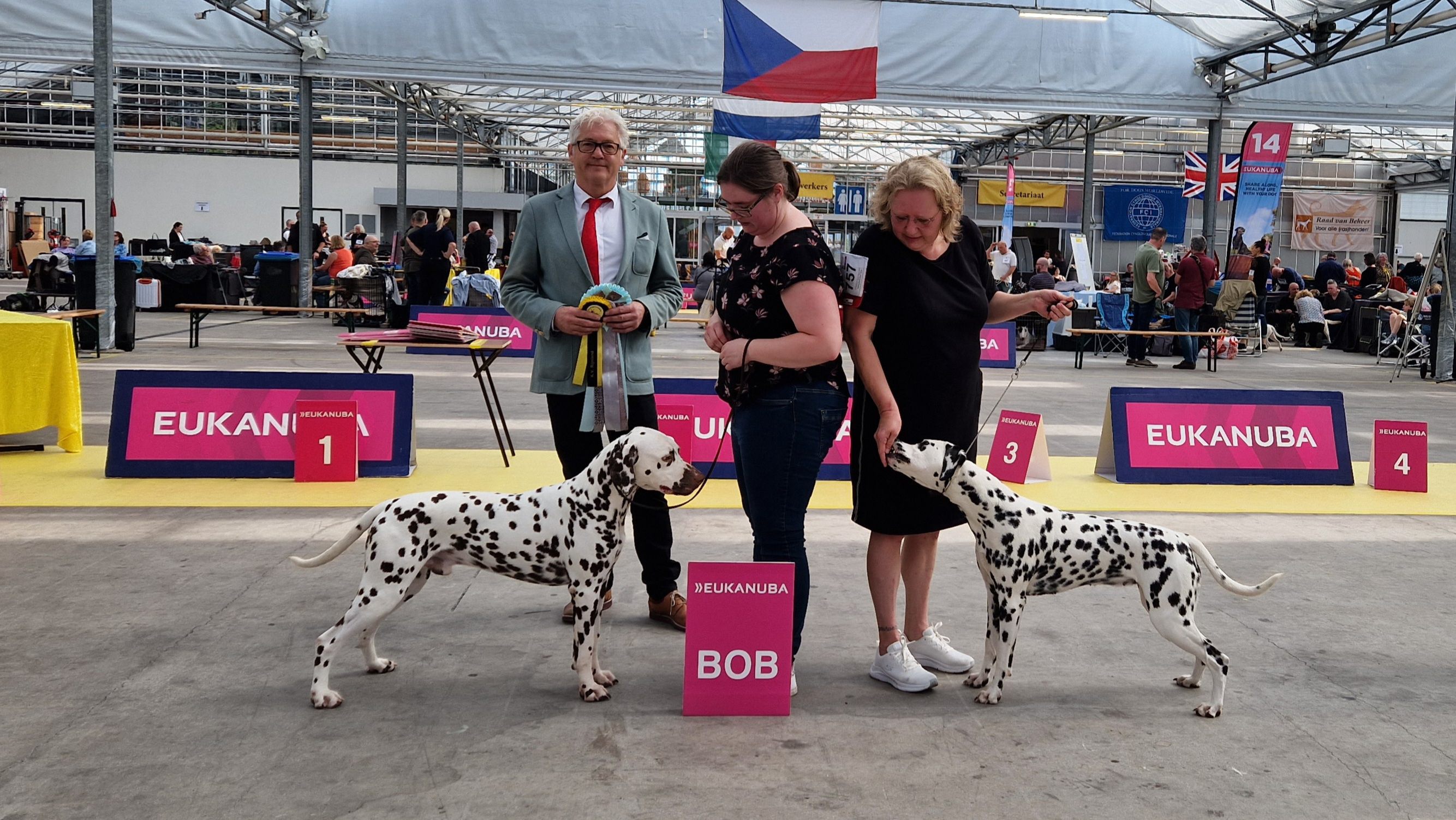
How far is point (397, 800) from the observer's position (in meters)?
2.79

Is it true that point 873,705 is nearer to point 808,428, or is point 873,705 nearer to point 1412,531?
point 808,428

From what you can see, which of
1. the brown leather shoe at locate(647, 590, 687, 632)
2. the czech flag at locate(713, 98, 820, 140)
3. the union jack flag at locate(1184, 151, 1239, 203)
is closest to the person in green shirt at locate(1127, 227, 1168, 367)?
the czech flag at locate(713, 98, 820, 140)

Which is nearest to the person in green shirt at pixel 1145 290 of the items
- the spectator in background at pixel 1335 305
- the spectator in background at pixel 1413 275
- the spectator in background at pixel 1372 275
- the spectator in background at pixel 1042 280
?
the spectator in background at pixel 1042 280

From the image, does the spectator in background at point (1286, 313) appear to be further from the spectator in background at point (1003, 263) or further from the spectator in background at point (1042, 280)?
the spectator in background at point (1003, 263)

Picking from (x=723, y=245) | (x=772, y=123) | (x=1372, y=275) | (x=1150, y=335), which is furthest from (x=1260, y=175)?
(x=723, y=245)

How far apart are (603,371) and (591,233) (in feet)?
1.67

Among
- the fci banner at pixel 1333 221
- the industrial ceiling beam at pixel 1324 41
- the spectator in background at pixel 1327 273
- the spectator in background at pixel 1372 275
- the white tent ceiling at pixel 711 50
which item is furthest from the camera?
the fci banner at pixel 1333 221

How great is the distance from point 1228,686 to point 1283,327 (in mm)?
21468

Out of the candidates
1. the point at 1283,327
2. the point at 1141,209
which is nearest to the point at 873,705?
the point at 1283,327

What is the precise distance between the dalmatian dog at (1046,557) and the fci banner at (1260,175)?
17493 millimetres

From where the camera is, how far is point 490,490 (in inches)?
266

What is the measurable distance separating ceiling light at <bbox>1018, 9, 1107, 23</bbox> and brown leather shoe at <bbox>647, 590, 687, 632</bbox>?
49.5 feet

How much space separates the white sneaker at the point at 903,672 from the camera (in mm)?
3609

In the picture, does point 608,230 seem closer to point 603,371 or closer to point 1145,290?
point 603,371
